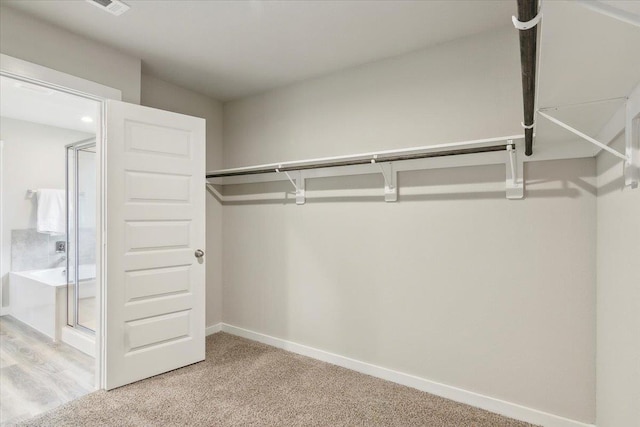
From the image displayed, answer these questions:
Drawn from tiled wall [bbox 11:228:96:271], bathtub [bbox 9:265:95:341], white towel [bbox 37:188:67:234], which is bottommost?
bathtub [bbox 9:265:95:341]

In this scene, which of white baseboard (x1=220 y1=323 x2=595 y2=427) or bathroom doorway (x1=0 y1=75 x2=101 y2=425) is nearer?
white baseboard (x1=220 y1=323 x2=595 y2=427)

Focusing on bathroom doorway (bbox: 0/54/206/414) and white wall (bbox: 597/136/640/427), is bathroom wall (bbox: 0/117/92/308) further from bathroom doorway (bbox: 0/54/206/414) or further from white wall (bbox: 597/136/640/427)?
white wall (bbox: 597/136/640/427)

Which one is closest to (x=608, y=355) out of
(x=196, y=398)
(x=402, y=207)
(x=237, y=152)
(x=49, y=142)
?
(x=402, y=207)

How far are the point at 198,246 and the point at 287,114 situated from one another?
53.3 inches

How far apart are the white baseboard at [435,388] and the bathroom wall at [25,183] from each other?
3.26 metres

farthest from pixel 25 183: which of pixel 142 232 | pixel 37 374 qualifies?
pixel 142 232

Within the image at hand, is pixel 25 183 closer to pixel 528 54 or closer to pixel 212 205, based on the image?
pixel 212 205

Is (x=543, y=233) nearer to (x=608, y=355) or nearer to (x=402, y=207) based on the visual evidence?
(x=608, y=355)

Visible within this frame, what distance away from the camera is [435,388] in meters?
2.33

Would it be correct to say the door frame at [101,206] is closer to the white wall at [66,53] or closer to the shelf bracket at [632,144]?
the white wall at [66,53]

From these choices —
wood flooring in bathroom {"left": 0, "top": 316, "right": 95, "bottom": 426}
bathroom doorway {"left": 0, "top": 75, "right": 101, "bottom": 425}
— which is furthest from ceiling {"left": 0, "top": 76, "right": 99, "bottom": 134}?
wood flooring in bathroom {"left": 0, "top": 316, "right": 95, "bottom": 426}

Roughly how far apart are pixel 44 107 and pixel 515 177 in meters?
4.57

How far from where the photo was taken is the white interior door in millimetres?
2389

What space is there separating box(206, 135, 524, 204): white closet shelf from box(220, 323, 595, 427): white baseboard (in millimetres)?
1227
